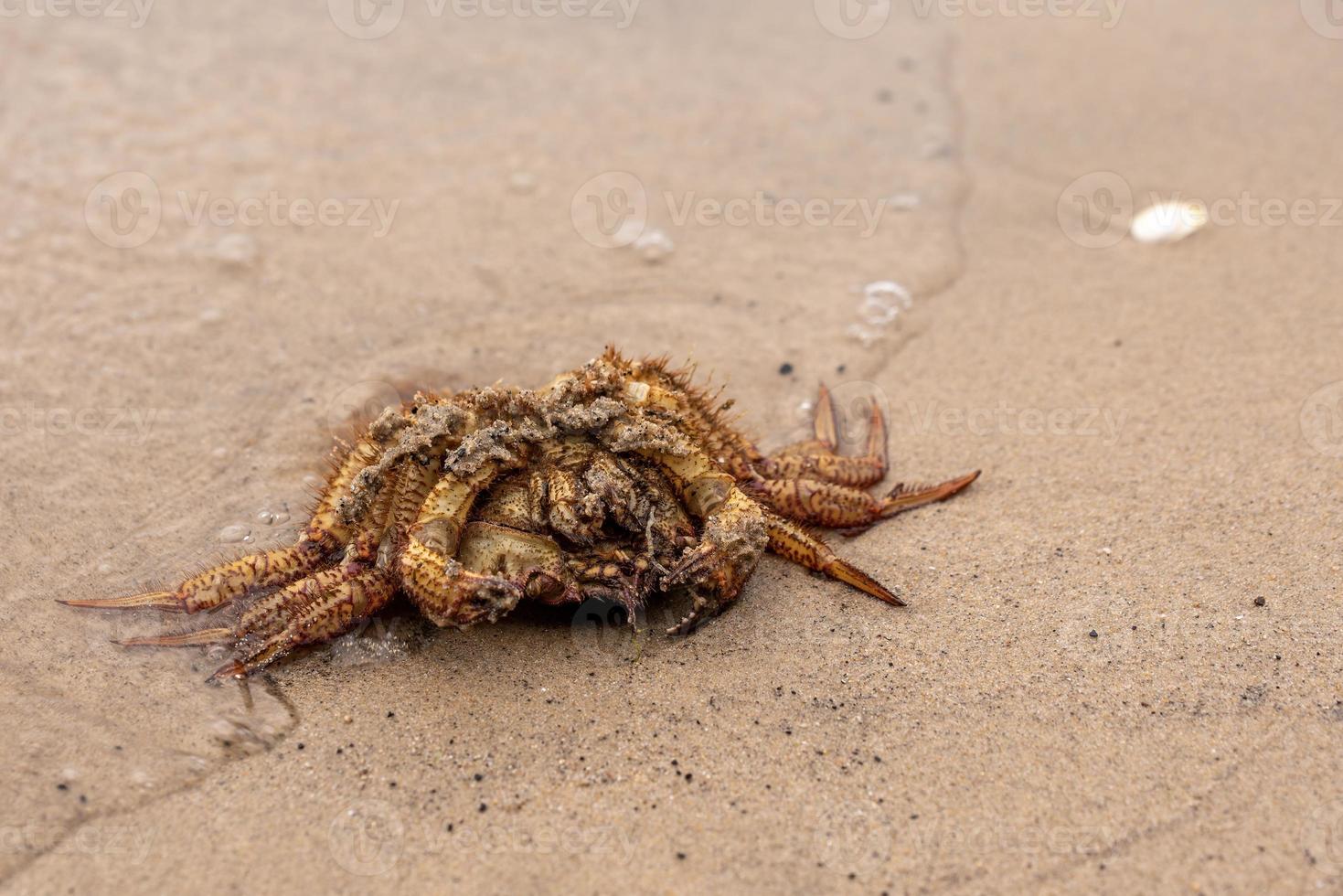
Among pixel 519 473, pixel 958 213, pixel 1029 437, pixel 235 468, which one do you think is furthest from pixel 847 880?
pixel 958 213

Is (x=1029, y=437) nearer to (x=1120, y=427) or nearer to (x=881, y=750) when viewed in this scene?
(x=1120, y=427)

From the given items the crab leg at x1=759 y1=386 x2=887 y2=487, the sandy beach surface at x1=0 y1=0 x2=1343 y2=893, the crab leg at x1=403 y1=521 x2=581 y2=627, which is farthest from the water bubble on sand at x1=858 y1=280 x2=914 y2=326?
the crab leg at x1=403 y1=521 x2=581 y2=627

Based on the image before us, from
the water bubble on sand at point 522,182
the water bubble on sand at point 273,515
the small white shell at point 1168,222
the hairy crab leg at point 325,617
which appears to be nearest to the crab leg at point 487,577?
the hairy crab leg at point 325,617

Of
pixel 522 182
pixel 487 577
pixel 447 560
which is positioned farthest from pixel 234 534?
pixel 522 182

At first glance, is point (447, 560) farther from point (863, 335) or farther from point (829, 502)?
point (863, 335)

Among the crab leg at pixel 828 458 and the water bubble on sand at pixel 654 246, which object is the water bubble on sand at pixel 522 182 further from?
the crab leg at pixel 828 458

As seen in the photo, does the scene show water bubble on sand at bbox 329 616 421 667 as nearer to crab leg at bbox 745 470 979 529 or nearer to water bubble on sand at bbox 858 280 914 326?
crab leg at bbox 745 470 979 529
